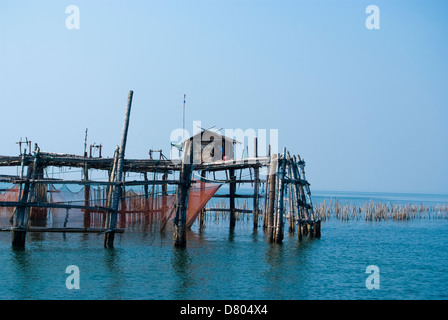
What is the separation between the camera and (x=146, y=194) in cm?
2431

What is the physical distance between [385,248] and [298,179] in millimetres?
6346

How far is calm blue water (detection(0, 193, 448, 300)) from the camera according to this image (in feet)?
45.6

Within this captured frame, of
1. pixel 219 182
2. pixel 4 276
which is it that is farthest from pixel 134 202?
pixel 4 276

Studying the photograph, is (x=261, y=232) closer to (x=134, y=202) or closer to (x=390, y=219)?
(x=134, y=202)

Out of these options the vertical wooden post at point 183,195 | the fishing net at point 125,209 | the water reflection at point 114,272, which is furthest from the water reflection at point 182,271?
the fishing net at point 125,209

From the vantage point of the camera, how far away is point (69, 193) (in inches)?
1130

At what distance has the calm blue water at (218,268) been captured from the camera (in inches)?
547

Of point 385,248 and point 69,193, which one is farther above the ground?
point 69,193

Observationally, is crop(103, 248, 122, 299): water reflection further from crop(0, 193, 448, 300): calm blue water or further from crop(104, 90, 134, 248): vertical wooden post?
crop(104, 90, 134, 248): vertical wooden post

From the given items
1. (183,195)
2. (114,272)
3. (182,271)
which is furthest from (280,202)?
(114,272)

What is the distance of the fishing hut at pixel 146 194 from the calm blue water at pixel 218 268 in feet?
3.61

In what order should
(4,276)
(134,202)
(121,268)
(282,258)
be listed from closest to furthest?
(4,276)
(121,268)
(282,258)
(134,202)
